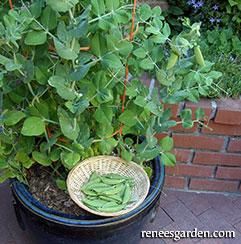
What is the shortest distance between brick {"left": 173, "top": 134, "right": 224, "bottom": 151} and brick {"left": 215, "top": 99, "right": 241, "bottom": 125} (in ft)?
0.37

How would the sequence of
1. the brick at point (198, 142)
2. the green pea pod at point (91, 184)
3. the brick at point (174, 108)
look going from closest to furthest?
1. the green pea pod at point (91, 184)
2. the brick at point (174, 108)
3. the brick at point (198, 142)

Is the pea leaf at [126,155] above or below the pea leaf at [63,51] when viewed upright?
below

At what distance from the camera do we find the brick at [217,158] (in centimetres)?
184

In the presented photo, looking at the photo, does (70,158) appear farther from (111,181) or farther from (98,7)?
(98,7)

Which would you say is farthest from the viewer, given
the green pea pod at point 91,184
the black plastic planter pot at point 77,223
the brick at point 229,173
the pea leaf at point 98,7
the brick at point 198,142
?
the brick at point 229,173

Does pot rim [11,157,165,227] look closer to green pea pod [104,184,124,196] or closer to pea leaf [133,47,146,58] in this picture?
green pea pod [104,184,124,196]

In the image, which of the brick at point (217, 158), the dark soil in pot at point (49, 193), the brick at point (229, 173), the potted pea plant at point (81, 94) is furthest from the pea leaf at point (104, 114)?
the brick at point (229, 173)

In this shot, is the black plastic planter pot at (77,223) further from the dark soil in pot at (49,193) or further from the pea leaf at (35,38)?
the pea leaf at (35,38)

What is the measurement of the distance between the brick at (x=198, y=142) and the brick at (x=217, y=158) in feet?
0.14

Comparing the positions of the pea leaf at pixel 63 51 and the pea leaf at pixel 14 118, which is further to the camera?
the pea leaf at pixel 14 118

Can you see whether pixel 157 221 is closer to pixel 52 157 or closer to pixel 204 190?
pixel 204 190

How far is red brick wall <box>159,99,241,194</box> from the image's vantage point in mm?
1690

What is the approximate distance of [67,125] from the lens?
46.1 inches

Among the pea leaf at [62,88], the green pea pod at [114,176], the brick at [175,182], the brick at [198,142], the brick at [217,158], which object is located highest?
the pea leaf at [62,88]
